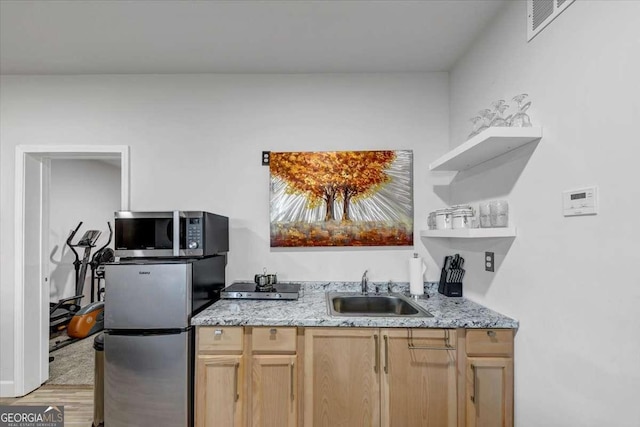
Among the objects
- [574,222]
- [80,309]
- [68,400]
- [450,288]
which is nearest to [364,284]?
[450,288]

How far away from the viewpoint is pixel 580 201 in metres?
1.22

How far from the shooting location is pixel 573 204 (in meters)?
1.25

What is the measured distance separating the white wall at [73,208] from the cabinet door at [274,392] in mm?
4143

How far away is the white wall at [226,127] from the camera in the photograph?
2.50 meters

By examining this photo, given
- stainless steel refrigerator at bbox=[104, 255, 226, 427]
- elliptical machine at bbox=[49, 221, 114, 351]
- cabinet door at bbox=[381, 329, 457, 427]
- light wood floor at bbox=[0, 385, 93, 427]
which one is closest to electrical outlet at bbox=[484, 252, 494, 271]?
cabinet door at bbox=[381, 329, 457, 427]

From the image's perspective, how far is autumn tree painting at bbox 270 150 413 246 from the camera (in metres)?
2.45

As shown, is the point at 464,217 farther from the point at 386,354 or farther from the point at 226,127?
the point at 226,127

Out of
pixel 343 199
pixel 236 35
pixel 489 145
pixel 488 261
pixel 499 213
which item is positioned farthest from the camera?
pixel 343 199

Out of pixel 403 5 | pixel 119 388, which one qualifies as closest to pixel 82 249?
pixel 119 388

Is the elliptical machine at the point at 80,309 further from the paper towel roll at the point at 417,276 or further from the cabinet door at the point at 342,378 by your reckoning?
Answer: the paper towel roll at the point at 417,276

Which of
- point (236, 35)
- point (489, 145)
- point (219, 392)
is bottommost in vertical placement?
point (219, 392)

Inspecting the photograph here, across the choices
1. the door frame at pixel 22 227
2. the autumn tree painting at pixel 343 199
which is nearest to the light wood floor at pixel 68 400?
the door frame at pixel 22 227

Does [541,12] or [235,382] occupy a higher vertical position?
[541,12]

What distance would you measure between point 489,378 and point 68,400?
3140 mm
